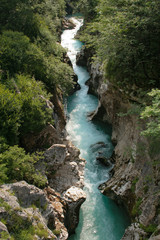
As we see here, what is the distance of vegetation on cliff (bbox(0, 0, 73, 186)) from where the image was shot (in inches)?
403

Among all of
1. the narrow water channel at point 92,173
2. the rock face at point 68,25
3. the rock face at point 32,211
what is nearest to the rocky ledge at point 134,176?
the narrow water channel at point 92,173

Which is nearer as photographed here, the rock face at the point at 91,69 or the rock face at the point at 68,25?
the rock face at the point at 91,69

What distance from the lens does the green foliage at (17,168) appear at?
927 cm

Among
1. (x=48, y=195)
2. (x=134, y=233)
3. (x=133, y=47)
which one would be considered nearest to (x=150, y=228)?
(x=134, y=233)

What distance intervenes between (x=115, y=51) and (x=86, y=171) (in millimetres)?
9671

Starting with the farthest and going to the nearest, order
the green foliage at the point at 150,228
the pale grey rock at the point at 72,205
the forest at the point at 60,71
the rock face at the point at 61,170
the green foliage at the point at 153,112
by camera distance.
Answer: the rock face at the point at 61,170, the pale grey rock at the point at 72,205, the forest at the point at 60,71, the green foliage at the point at 150,228, the green foliage at the point at 153,112

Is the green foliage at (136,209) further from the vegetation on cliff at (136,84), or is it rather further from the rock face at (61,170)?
the rock face at (61,170)

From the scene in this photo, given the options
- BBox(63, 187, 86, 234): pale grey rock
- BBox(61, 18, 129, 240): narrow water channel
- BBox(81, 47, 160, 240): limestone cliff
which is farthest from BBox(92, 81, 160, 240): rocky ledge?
BBox(63, 187, 86, 234): pale grey rock

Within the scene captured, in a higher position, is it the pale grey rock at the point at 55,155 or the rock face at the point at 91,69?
the rock face at the point at 91,69

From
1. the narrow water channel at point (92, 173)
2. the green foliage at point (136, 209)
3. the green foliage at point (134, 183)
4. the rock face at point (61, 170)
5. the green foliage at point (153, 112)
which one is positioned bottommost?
the narrow water channel at point (92, 173)

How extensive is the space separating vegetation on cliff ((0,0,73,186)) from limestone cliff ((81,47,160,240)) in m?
4.78

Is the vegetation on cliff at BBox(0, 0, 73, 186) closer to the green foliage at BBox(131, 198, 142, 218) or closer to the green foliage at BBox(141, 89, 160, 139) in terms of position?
the green foliage at BBox(131, 198, 142, 218)

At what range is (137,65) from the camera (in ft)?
43.6

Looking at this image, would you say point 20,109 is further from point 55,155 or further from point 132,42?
point 132,42
